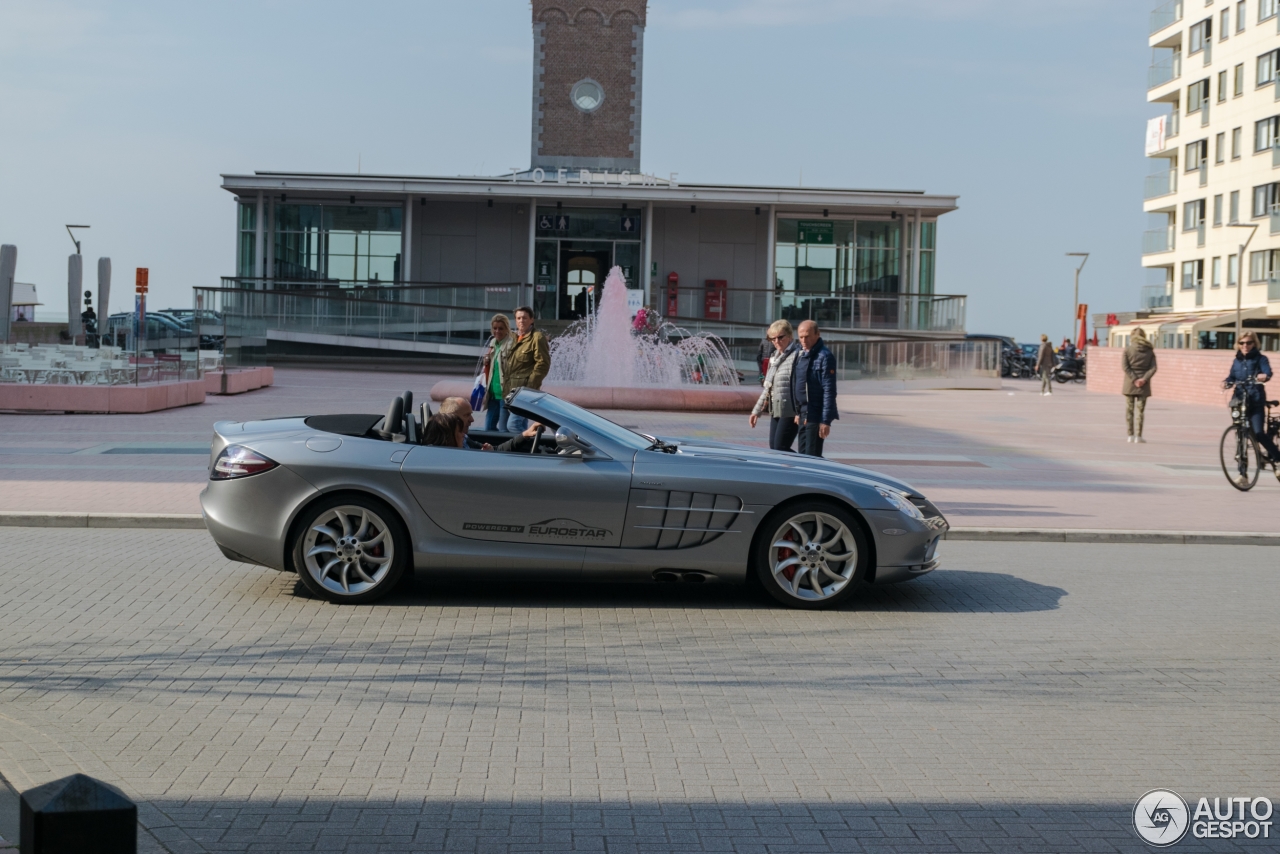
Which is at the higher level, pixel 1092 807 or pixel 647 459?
pixel 647 459

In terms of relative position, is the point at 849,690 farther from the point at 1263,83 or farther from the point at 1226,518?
the point at 1263,83

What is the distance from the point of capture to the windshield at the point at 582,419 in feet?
26.8

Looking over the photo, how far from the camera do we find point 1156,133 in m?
74.1

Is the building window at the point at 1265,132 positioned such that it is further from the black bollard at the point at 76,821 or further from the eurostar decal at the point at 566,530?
the black bollard at the point at 76,821

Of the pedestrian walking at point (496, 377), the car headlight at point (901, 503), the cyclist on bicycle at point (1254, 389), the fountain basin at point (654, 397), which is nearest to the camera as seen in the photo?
the car headlight at point (901, 503)

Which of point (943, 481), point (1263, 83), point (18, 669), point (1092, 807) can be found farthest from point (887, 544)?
point (1263, 83)

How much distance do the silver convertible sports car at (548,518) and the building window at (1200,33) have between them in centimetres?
6800

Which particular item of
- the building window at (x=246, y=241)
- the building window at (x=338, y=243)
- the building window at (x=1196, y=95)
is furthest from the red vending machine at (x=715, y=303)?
the building window at (x=1196, y=95)

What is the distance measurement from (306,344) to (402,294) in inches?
207

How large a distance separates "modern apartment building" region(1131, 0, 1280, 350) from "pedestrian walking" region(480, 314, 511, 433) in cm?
5126

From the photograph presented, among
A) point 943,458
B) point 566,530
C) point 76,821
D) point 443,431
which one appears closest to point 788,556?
point 566,530

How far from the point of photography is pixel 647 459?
8.04 meters

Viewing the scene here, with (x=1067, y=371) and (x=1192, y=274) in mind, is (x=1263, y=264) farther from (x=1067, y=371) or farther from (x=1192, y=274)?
(x=1067, y=371)

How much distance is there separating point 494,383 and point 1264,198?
192 feet
